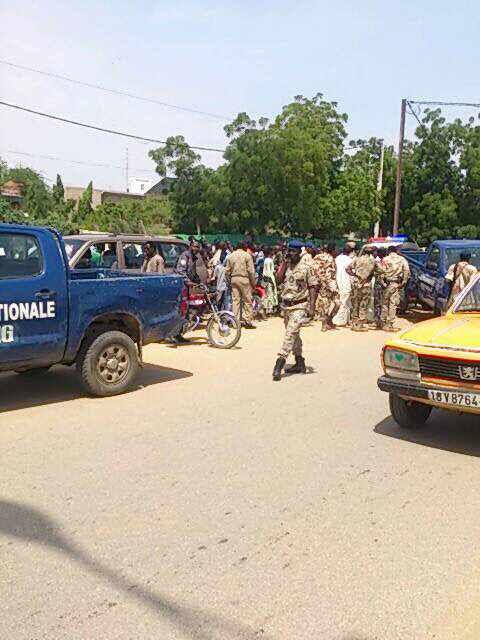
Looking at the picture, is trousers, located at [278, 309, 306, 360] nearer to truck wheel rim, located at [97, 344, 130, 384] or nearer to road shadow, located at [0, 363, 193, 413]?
road shadow, located at [0, 363, 193, 413]

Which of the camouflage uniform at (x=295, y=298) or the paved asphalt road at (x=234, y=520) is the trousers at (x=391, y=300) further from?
the paved asphalt road at (x=234, y=520)

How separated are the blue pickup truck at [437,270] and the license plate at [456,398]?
29.0ft

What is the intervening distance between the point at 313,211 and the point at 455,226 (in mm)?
12807

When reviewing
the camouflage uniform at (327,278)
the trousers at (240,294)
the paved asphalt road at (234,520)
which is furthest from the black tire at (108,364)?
the camouflage uniform at (327,278)

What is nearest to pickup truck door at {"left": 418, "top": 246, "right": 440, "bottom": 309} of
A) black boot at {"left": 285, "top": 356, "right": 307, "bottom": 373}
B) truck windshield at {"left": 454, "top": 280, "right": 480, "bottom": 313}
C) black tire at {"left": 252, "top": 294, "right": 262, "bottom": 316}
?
A: black tire at {"left": 252, "top": 294, "right": 262, "bottom": 316}

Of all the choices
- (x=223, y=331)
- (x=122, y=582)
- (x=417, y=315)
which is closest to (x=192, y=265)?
(x=223, y=331)

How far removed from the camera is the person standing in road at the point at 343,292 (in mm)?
14555

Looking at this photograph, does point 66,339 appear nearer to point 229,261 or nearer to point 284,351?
point 284,351

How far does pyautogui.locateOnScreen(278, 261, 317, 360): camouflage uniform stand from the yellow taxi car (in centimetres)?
226

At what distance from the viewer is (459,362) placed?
5164 millimetres

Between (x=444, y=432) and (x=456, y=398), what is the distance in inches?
38.5

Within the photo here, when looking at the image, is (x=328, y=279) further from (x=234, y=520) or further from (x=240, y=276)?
(x=234, y=520)

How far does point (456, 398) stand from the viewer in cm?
516

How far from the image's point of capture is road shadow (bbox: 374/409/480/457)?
Result: 5.61 metres
